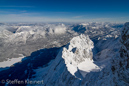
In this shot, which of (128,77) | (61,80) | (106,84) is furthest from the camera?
(61,80)

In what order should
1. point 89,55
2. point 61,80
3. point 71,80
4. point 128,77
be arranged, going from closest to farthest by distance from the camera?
point 128,77 < point 71,80 < point 61,80 < point 89,55

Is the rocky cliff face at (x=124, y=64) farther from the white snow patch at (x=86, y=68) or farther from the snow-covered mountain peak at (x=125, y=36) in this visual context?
the white snow patch at (x=86, y=68)

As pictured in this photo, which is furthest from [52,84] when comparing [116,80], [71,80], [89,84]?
[116,80]

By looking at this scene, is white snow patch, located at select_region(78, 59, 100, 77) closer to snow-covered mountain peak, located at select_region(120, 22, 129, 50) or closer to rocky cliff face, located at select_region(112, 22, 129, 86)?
rocky cliff face, located at select_region(112, 22, 129, 86)

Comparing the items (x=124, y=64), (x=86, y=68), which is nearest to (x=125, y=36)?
(x=124, y=64)

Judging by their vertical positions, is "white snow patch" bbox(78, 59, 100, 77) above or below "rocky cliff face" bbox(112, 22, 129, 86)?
below

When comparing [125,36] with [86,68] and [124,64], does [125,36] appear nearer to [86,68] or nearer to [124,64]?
[124,64]

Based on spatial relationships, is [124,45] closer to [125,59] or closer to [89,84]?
[125,59]

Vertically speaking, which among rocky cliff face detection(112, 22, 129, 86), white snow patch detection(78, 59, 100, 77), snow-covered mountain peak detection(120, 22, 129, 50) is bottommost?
white snow patch detection(78, 59, 100, 77)

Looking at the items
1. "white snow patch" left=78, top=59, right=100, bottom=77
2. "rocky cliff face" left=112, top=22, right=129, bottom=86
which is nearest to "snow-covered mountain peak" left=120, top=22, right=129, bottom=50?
"rocky cliff face" left=112, top=22, right=129, bottom=86

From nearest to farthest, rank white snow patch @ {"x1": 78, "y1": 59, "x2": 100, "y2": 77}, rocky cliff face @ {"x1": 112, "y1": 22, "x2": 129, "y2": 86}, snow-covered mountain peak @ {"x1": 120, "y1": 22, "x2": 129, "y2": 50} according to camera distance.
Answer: rocky cliff face @ {"x1": 112, "y1": 22, "x2": 129, "y2": 86}
snow-covered mountain peak @ {"x1": 120, "y1": 22, "x2": 129, "y2": 50}
white snow patch @ {"x1": 78, "y1": 59, "x2": 100, "y2": 77}

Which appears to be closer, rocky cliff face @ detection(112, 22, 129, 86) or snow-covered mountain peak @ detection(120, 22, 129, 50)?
rocky cliff face @ detection(112, 22, 129, 86)
